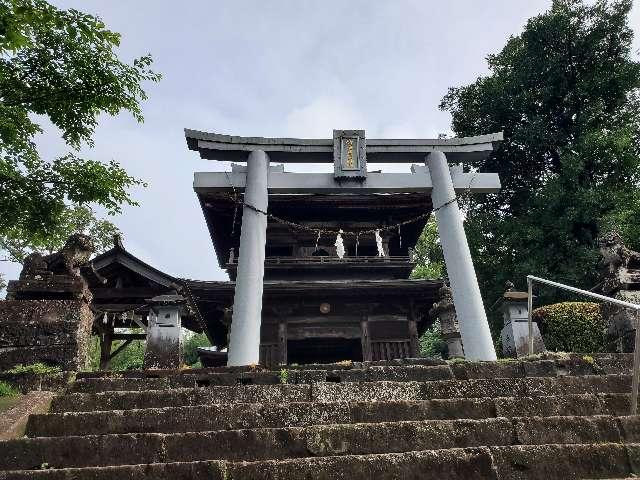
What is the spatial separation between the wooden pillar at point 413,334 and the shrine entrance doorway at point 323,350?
173 centimetres

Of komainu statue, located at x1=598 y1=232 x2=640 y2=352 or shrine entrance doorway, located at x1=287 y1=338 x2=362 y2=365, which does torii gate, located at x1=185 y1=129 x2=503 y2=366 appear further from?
shrine entrance doorway, located at x1=287 y1=338 x2=362 y2=365

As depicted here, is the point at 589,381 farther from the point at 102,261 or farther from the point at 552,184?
the point at 552,184

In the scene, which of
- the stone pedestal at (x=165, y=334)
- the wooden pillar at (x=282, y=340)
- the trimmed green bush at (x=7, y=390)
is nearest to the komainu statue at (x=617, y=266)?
the stone pedestal at (x=165, y=334)

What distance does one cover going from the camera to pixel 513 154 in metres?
24.7

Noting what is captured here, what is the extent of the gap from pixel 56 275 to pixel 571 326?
11359 millimetres

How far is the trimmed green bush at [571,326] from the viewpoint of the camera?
11.1 m

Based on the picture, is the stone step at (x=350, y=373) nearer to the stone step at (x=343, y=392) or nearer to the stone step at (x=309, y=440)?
the stone step at (x=343, y=392)

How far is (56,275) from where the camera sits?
6.73 metres

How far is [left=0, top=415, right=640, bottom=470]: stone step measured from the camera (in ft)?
12.4

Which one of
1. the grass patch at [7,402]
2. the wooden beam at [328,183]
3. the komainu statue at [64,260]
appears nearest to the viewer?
the grass patch at [7,402]

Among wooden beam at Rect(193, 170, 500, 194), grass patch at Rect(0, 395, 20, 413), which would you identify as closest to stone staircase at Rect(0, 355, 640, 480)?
grass patch at Rect(0, 395, 20, 413)

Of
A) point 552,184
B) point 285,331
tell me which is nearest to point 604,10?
point 552,184

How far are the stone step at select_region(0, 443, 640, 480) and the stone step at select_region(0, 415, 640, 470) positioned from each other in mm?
341

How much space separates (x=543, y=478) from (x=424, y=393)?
1.71 m
